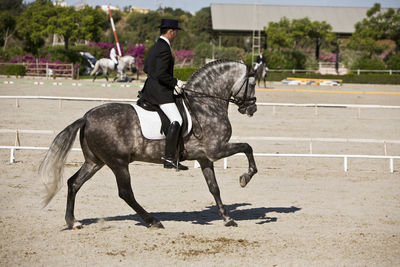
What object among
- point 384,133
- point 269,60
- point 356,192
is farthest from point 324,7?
point 356,192

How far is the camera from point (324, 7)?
62969mm

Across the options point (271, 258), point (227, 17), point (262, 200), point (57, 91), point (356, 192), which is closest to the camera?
point (271, 258)

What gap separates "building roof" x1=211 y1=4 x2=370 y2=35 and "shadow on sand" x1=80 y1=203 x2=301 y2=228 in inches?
1928

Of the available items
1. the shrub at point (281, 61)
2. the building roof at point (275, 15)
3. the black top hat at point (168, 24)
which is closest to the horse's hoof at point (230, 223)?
the black top hat at point (168, 24)

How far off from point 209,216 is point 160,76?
2203 mm

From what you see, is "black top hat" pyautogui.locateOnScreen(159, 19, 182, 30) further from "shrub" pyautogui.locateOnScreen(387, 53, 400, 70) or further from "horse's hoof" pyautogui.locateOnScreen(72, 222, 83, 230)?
"shrub" pyautogui.locateOnScreen(387, 53, 400, 70)

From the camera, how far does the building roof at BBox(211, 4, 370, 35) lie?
57281 millimetres

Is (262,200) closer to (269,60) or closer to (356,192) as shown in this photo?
(356,192)

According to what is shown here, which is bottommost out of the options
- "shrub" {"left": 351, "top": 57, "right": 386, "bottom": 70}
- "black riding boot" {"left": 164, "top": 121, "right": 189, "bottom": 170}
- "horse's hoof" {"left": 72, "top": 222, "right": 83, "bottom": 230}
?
"horse's hoof" {"left": 72, "top": 222, "right": 83, "bottom": 230}

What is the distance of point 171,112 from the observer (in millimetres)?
7062

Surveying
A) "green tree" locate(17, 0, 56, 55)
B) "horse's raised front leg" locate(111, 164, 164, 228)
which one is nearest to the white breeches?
"horse's raised front leg" locate(111, 164, 164, 228)

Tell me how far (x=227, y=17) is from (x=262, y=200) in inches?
2029

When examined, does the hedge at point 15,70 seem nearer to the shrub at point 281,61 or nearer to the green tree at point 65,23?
the green tree at point 65,23

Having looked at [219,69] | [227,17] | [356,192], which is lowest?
[356,192]
